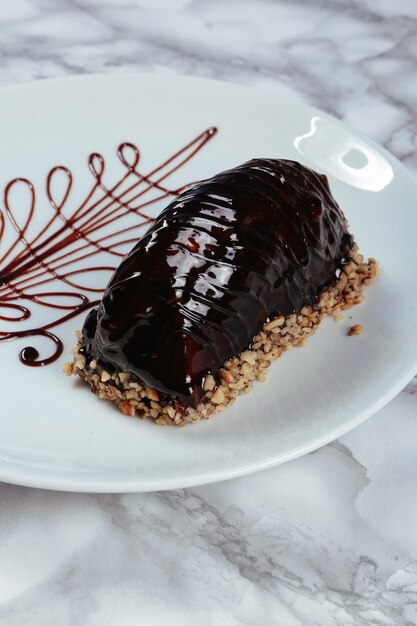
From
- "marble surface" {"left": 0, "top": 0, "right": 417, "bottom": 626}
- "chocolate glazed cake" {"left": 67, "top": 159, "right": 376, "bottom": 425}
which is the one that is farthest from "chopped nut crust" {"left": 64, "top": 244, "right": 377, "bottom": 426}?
"marble surface" {"left": 0, "top": 0, "right": 417, "bottom": 626}

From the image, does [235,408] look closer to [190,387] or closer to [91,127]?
[190,387]

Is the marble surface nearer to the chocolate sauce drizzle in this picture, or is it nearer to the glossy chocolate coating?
the glossy chocolate coating

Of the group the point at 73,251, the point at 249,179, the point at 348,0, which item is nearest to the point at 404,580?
the point at 249,179

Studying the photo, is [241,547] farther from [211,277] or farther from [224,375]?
[211,277]

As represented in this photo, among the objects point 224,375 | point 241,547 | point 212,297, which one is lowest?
point 241,547

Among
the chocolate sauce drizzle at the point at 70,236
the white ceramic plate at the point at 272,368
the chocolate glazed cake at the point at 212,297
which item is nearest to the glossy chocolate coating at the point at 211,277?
the chocolate glazed cake at the point at 212,297

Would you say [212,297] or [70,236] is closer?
[212,297]

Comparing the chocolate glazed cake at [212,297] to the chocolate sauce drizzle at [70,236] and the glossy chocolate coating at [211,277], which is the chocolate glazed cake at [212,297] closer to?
the glossy chocolate coating at [211,277]

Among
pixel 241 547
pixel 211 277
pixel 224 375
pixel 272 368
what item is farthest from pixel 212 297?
pixel 241 547
